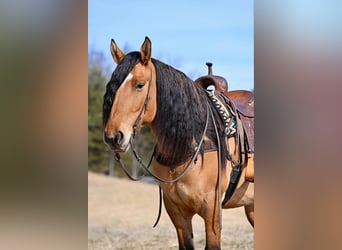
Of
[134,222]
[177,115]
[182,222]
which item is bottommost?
[134,222]

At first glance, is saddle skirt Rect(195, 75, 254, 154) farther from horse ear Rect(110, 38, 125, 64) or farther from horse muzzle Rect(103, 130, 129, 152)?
horse muzzle Rect(103, 130, 129, 152)

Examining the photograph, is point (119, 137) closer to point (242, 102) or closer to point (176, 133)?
point (176, 133)

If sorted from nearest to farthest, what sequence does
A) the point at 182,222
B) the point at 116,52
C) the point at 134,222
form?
the point at 116,52 → the point at 182,222 → the point at 134,222

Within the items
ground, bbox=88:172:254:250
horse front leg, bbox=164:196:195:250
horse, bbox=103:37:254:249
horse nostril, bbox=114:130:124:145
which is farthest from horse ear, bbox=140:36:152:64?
ground, bbox=88:172:254:250

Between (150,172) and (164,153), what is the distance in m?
0.10

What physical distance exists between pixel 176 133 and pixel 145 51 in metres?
0.35

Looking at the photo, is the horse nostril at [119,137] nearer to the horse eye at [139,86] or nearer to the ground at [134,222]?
the horse eye at [139,86]

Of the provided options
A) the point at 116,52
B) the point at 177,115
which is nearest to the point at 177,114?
the point at 177,115

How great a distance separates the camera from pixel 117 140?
189 centimetres

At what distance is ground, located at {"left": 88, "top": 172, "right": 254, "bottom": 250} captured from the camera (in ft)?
8.63
